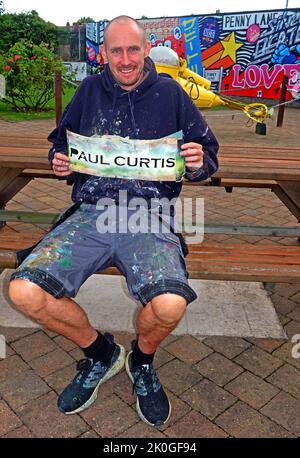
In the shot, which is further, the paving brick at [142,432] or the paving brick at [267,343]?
the paving brick at [267,343]

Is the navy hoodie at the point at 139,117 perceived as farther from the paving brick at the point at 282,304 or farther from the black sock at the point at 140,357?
Answer: the paving brick at the point at 282,304

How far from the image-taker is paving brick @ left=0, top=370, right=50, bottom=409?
6.75 ft

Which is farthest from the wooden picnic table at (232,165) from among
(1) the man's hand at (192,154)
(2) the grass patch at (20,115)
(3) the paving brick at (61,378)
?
(2) the grass patch at (20,115)

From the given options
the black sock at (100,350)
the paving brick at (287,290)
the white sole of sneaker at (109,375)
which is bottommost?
the paving brick at (287,290)

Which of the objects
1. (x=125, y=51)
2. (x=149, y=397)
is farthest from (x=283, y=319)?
(x=125, y=51)

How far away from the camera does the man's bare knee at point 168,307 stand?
1.79 metres

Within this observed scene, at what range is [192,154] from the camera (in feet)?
6.70

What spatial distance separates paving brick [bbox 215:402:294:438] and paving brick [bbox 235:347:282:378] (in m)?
0.30

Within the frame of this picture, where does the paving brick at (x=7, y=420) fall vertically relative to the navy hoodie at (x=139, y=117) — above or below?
below

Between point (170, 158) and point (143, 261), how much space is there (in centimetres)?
53

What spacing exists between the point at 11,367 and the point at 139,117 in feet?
4.85

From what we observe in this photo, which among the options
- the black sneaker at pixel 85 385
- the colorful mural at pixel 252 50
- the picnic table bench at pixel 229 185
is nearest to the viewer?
the black sneaker at pixel 85 385

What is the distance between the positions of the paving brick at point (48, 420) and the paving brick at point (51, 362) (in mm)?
212

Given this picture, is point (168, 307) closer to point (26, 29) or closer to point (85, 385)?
point (85, 385)
